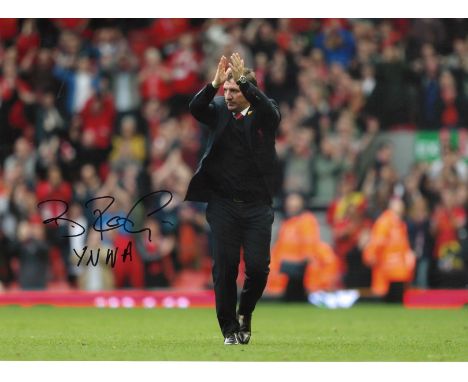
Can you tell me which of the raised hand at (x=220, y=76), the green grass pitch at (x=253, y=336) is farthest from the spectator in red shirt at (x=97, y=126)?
the raised hand at (x=220, y=76)

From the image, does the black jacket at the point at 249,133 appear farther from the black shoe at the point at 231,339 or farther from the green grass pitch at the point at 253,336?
the green grass pitch at the point at 253,336

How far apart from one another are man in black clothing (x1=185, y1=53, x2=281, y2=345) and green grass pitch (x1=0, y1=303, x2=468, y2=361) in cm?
59

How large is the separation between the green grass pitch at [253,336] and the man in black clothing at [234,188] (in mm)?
587

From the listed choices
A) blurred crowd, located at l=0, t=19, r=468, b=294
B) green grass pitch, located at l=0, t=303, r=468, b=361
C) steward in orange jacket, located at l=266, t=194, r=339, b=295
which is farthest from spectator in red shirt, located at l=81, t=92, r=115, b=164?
green grass pitch, located at l=0, t=303, r=468, b=361

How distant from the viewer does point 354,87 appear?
20000 mm

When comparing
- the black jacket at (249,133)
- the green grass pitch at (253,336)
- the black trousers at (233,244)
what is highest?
the black jacket at (249,133)

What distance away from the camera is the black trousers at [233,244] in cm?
1013

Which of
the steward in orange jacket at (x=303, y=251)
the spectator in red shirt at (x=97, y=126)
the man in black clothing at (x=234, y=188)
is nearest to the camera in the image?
the man in black clothing at (x=234, y=188)

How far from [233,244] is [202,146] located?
30.8 feet

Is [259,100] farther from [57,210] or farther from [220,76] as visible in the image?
[57,210]

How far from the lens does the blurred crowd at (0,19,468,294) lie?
18250 mm

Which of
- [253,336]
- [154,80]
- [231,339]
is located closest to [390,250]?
[154,80]

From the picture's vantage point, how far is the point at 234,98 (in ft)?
32.8

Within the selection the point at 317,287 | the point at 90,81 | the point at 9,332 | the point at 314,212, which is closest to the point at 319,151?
the point at 314,212
